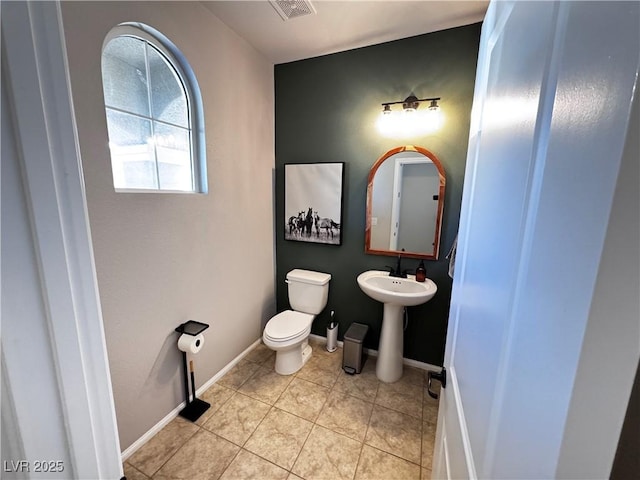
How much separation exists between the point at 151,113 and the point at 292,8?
1073mm

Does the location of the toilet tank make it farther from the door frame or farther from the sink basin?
the door frame

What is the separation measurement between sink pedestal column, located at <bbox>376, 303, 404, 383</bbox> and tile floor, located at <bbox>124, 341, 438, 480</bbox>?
0.08 meters

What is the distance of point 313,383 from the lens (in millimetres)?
1984

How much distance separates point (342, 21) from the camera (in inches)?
67.2

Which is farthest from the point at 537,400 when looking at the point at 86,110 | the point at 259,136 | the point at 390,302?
the point at 259,136

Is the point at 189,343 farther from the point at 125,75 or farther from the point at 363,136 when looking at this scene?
the point at 363,136

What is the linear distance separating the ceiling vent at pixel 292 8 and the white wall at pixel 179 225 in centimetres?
43

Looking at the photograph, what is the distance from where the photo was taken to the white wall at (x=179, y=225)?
1.16m

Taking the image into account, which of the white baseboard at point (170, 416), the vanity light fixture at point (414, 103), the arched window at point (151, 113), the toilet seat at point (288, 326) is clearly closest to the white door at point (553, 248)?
the vanity light fixture at point (414, 103)

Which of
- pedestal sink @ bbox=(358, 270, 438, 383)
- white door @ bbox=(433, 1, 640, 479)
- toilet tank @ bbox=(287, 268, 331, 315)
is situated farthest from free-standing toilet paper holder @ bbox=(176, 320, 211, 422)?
white door @ bbox=(433, 1, 640, 479)

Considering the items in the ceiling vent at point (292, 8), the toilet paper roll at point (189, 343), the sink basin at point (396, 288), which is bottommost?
the toilet paper roll at point (189, 343)

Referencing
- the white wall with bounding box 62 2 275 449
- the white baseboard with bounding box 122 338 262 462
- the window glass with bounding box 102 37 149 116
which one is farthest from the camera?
the white baseboard with bounding box 122 338 262 462

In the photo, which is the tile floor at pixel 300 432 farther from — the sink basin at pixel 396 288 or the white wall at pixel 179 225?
the sink basin at pixel 396 288

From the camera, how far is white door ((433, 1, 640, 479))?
234 millimetres
